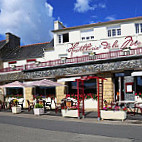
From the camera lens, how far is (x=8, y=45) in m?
26.0

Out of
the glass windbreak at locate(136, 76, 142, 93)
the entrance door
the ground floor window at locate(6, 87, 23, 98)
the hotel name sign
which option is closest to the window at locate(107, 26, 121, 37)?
the hotel name sign

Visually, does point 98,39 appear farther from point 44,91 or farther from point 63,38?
point 44,91

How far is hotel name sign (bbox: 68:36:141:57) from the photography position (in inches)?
660

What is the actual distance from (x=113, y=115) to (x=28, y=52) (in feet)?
54.4

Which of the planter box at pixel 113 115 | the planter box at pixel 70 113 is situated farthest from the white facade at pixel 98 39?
the planter box at pixel 113 115

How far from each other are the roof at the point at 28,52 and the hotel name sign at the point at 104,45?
3.93m

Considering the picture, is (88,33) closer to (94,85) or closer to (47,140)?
(94,85)

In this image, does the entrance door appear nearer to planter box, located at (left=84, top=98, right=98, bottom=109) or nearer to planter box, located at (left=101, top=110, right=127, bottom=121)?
planter box, located at (left=84, top=98, right=98, bottom=109)

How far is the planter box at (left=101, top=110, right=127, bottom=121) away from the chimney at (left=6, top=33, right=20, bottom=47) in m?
20.1

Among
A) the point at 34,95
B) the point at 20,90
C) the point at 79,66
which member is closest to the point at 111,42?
the point at 79,66

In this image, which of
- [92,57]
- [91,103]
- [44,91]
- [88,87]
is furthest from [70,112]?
[44,91]

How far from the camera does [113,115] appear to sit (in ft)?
31.7

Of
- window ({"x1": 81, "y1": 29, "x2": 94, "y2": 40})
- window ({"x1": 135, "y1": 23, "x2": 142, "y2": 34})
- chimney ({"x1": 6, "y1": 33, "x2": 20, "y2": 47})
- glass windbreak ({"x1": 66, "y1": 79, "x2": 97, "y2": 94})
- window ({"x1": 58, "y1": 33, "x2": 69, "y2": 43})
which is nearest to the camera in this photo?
glass windbreak ({"x1": 66, "y1": 79, "x2": 97, "y2": 94})

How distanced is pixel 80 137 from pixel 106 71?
27.5ft
